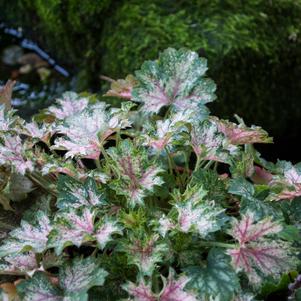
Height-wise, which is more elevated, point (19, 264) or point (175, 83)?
point (175, 83)

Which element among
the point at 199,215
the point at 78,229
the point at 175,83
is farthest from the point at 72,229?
the point at 175,83

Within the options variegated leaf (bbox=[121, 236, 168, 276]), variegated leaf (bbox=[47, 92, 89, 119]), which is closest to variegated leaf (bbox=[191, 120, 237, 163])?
variegated leaf (bbox=[121, 236, 168, 276])

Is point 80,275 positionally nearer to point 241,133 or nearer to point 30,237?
point 30,237

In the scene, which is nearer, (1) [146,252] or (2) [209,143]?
(1) [146,252]

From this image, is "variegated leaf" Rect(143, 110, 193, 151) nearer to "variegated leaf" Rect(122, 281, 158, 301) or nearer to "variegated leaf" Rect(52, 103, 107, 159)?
"variegated leaf" Rect(52, 103, 107, 159)

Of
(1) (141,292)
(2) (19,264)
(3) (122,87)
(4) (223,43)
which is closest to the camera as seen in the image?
(1) (141,292)

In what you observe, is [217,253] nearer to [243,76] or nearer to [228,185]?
[228,185]

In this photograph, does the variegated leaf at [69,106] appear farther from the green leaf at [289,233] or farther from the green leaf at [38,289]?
the green leaf at [289,233]
